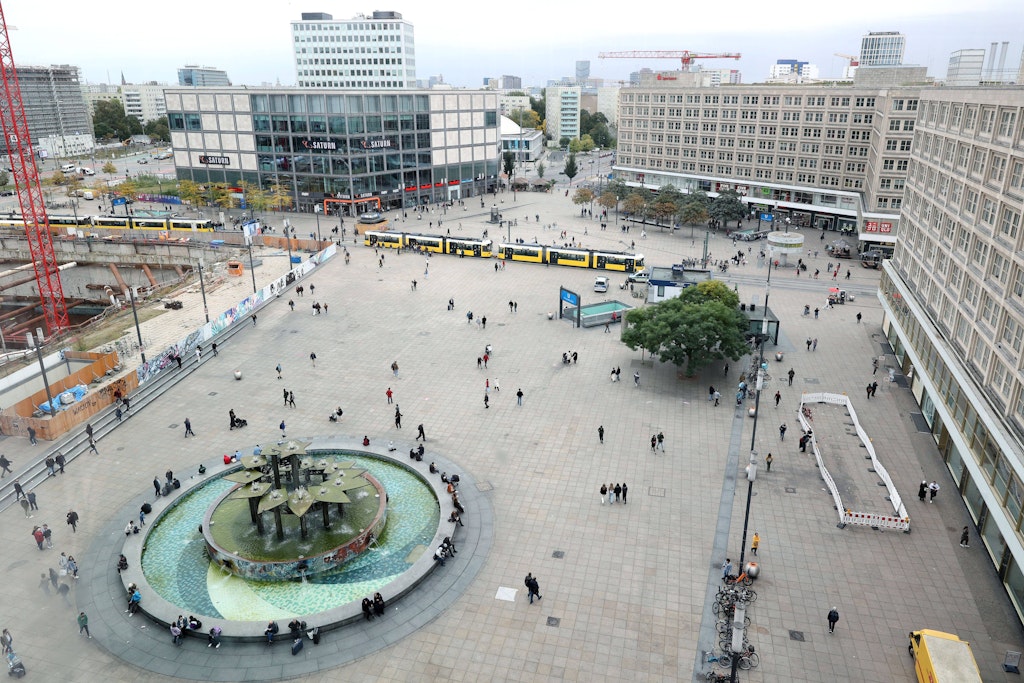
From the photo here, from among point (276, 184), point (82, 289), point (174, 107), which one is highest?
point (174, 107)

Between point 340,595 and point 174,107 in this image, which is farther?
point 174,107

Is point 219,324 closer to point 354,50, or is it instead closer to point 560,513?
point 560,513

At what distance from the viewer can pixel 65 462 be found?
3584 centimetres

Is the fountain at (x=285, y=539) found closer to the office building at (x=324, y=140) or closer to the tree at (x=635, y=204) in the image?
the tree at (x=635, y=204)

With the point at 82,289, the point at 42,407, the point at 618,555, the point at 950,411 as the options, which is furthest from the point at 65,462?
the point at 82,289

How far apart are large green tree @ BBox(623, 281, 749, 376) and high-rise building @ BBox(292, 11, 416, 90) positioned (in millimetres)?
139694

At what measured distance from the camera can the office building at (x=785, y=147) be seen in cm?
7769

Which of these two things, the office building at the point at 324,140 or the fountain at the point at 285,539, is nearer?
the fountain at the point at 285,539

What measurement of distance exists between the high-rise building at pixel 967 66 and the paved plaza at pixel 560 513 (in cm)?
1928

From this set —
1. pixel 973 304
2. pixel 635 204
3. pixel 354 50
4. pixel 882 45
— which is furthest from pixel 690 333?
pixel 882 45

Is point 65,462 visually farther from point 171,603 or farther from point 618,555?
point 618,555

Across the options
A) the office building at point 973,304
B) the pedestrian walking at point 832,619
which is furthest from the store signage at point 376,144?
the pedestrian walking at point 832,619

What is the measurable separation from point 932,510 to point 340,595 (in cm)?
2735

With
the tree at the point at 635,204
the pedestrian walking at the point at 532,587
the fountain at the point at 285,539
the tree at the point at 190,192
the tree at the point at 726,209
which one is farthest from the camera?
the tree at the point at 190,192
